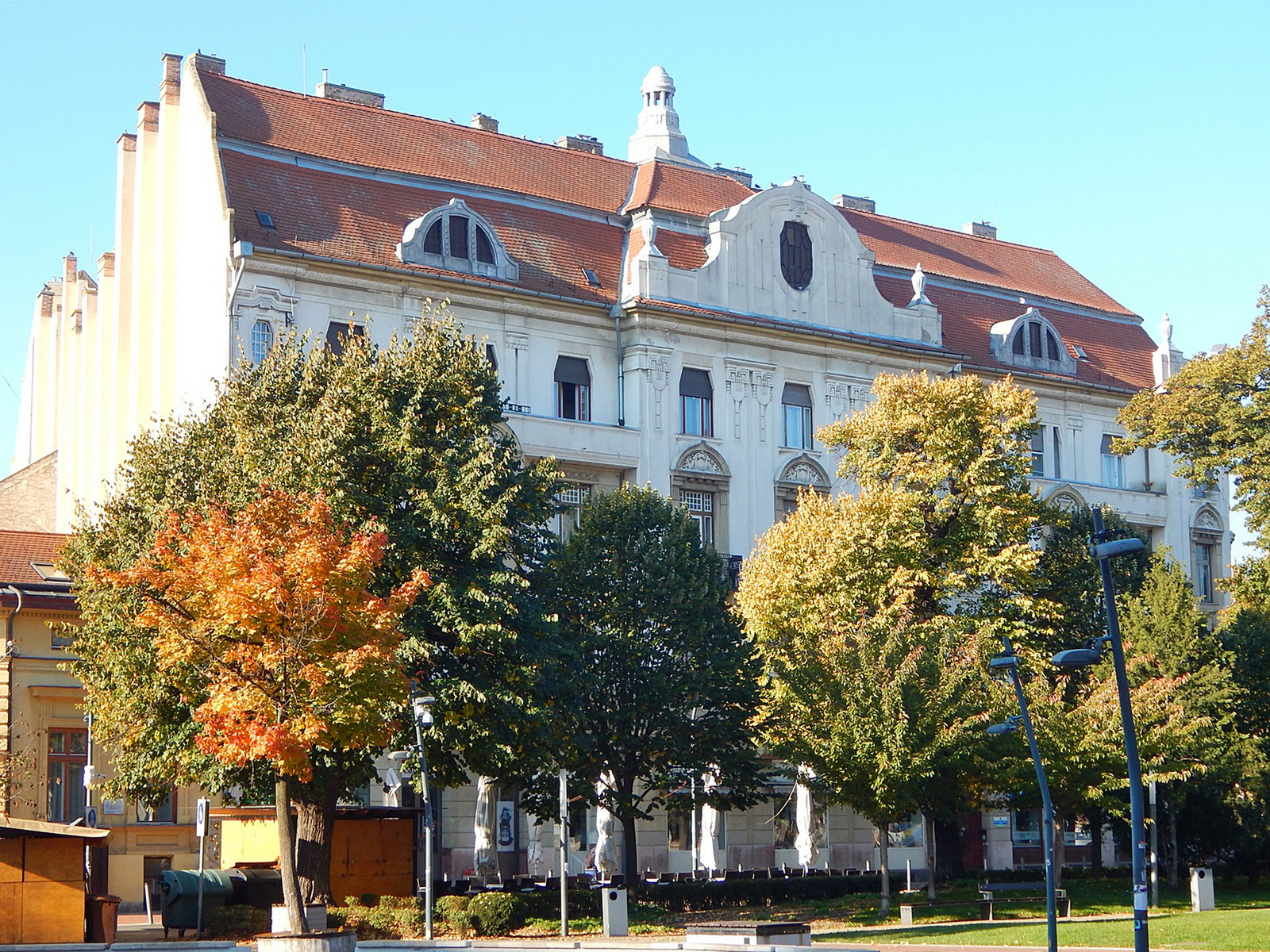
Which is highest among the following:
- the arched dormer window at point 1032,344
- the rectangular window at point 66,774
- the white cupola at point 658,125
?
the white cupola at point 658,125

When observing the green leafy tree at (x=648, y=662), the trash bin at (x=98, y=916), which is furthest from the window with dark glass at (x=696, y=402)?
the trash bin at (x=98, y=916)

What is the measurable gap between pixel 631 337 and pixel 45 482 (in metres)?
25.7

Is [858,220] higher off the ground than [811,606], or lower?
higher

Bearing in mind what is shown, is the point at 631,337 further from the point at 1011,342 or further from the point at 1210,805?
the point at 1210,805

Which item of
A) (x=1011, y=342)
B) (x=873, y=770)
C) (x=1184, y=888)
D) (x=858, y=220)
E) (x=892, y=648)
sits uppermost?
(x=858, y=220)

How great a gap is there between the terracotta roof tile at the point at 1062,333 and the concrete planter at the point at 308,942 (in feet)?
135

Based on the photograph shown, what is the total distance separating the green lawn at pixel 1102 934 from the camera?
35156 mm

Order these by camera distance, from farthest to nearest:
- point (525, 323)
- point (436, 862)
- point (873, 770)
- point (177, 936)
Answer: point (525, 323)
point (436, 862)
point (873, 770)
point (177, 936)

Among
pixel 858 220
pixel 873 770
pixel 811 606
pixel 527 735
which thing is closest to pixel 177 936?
pixel 527 735

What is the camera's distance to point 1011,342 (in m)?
68.3

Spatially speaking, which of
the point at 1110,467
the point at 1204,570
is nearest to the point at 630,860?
the point at 1110,467

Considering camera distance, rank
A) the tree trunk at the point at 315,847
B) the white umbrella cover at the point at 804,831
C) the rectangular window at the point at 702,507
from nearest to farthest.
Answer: the tree trunk at the point at 315,847, the white umbrella cover at the point at 804,831, the rectangular window at the point at 702,507

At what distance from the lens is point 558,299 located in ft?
183

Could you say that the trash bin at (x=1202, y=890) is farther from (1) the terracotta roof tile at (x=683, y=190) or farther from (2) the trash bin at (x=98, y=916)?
(1) the terracotta roof tile at (x=683, y=190)
